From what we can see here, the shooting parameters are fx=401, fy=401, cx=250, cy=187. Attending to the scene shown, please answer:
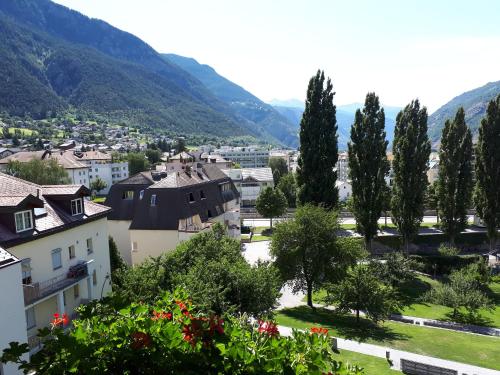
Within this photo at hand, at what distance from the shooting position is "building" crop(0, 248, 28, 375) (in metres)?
14.3

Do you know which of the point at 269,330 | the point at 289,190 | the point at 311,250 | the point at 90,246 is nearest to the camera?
the point at 269,330

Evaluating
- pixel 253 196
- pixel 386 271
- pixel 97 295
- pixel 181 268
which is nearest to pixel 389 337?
pixel 386 271

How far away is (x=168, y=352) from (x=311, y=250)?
2525cm

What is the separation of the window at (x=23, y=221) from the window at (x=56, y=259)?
2176mm

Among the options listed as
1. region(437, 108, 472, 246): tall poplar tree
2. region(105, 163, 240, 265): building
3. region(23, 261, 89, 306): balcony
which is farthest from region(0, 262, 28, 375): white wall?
region(437, 108, 472, 246): tall poplar tree

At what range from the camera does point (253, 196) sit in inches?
3420

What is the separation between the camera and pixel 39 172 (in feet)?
227

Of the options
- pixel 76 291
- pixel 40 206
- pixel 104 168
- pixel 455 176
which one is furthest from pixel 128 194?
pixel 104 168

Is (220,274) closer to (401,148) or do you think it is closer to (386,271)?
(386,271)

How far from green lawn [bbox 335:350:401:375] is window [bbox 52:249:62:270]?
14717 millimetres

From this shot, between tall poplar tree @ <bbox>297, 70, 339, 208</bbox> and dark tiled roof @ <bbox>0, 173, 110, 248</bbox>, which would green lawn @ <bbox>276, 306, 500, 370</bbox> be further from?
Result: tall poplar tree @ <bbox>297, 70, 339, 208</bbox>

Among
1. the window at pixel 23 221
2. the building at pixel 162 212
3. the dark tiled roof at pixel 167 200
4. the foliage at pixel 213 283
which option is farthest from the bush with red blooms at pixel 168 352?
the dark tiled roof at pixel 167 200

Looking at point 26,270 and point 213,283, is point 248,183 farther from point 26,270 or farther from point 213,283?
point 26,270

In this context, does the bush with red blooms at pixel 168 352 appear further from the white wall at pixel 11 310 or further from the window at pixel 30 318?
the window at pixel 30 318
